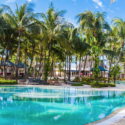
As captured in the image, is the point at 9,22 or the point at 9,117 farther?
the point at 9,22

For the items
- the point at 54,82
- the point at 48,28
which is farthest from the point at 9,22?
the point at 54,82

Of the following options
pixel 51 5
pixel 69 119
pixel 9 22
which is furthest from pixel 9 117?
pixel 51 5

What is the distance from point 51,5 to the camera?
65.1 feet

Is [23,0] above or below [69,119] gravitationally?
above

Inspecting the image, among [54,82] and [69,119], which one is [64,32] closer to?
[54,82]

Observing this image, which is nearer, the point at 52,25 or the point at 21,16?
the point at 21,16

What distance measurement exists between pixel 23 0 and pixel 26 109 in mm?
16474

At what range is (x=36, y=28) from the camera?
17.9m

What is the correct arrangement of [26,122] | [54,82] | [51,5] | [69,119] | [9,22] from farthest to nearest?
1. [51,5]
2. [54,82]
3. [9,22]
4. [69,119]
5. [26,122]

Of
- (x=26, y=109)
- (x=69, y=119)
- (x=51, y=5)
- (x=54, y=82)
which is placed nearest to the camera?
(x=69, y=119)

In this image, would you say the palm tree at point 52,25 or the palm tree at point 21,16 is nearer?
the palm tree at point 21,16

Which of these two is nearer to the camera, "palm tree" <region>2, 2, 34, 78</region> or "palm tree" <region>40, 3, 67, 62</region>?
"palm tree" <region>2, 2, 34, 78</region>

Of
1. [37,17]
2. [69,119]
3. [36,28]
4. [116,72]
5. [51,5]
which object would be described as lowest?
[69,119]

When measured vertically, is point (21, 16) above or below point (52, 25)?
above
